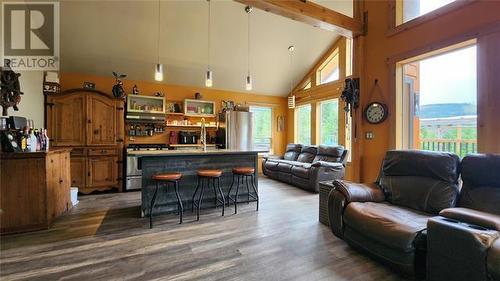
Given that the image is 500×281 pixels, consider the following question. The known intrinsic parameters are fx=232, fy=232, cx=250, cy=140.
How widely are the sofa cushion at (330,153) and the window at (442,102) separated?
64.5 inches

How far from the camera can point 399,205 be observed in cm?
273

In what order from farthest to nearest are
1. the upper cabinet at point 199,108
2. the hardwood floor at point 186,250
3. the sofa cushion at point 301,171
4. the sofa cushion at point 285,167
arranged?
the upper cabinet at point 199,108 < the sofa cushion at point 285,167 < the sofa cushion at point 301,171 < the hardwood floor at point 186,250

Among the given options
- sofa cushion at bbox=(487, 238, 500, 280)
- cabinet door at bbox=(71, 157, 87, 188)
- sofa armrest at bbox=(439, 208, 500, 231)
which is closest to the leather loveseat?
sofa armrest at bbox=(439, 208, 500, 231)

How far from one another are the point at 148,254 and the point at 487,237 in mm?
2883

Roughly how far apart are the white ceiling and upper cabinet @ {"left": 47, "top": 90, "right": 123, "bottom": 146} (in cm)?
95

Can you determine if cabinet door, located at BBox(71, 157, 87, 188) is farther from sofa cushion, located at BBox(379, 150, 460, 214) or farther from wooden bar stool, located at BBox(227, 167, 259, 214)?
sofa cushion, located at BBox(379, 150, 460, 214)

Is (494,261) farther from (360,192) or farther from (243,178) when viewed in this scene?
(243,178)

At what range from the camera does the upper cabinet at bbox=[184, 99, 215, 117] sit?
6.51m

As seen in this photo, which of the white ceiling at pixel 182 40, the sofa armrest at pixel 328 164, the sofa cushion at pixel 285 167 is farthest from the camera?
the sofa cushion at pixel 285 167

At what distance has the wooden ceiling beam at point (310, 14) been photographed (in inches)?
128

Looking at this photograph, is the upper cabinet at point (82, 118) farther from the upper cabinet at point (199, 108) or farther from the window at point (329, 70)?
the window at point (329, 70)

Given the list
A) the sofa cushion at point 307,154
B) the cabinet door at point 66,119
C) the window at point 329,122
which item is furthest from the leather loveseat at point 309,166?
the cabinet door at point 66,119

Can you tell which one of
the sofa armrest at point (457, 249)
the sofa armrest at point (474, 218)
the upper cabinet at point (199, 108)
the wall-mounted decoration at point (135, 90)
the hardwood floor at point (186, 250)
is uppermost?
the wall-mounted decoration at point (135, 90)

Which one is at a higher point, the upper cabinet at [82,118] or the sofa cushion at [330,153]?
the upper cabinet at [82,118]
